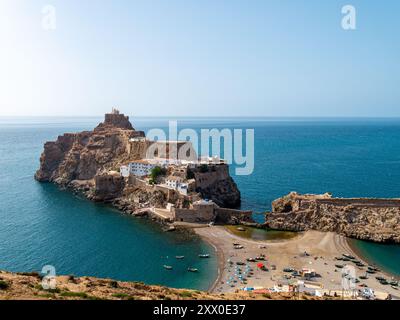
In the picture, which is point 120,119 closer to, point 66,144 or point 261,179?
point 66,144

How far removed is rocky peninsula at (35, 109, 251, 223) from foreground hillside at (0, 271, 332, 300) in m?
30.8

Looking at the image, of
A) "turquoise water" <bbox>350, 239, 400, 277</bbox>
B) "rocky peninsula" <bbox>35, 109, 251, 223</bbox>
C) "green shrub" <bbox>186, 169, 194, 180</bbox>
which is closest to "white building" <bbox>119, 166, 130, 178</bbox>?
"rocky peninsula" <bbox>35, 109, 251, 223</bbox>

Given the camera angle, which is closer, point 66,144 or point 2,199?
point 2,199

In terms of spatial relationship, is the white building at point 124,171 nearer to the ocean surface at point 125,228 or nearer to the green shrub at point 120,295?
the ocean surface at point 125,228

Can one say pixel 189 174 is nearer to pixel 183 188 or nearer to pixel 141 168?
pixel 183 188

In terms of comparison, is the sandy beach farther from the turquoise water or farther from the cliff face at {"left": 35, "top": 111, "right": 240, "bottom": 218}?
the cliff face at {"left": 35, "top": 111, "right": 240, "bottom": 218}

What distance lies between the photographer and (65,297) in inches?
610

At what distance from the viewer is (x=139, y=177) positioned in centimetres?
6291

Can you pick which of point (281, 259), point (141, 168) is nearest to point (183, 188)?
point (141, 168)

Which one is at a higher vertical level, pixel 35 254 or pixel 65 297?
pixel 65 297

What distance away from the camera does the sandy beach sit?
3212cm

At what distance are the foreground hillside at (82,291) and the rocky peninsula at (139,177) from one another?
30755 millimetres
